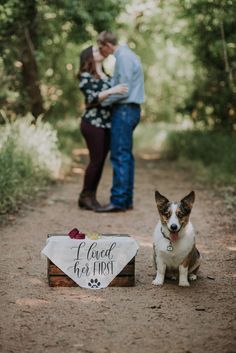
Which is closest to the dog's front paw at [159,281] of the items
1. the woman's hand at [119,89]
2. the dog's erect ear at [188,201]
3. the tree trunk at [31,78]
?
the dog's erect ear at [188,201]

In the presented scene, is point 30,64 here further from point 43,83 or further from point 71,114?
point 71,114

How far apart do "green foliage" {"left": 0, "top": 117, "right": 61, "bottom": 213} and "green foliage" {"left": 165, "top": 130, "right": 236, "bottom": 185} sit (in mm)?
3130

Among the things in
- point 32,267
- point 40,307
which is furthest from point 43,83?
point 40,307

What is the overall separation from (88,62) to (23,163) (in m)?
2.31

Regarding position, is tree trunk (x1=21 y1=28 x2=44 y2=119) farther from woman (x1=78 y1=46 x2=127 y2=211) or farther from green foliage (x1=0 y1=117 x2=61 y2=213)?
woman (x1=78 y1=46 x2=127 y2=211)

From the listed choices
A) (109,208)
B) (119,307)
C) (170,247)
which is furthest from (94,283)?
(109,208)

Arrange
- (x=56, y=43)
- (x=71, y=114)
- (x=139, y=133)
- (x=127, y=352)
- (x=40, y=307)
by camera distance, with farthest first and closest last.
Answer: (x=139, y=133) → (x=71, y=114) → (x=56, y=43) → (x=40, y=307) → (x=127, y=352)

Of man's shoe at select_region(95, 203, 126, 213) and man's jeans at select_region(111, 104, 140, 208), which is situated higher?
man's jeans at select_region(111, 104, 140, 208)

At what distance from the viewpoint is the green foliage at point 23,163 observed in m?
8.41

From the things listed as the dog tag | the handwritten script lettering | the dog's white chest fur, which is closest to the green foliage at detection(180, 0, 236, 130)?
the dog's white chest fur

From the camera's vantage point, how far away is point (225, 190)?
10133mm

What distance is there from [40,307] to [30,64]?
9216mm

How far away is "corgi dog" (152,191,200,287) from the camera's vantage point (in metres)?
4.93

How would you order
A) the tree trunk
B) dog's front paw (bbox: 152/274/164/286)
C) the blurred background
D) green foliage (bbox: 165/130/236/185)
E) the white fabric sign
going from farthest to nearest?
the tree trunk, green foliage (bbox: 165/130/236/185), the blurred background, dog's front paw (bbox: 152/274/164/286), the white fabric sign
